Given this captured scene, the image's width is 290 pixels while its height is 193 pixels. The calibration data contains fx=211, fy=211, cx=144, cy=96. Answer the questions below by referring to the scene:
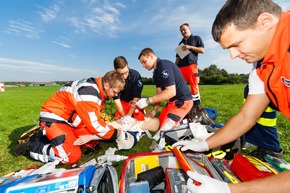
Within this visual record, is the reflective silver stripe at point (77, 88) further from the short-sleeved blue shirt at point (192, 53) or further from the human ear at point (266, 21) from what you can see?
the short-sleeved blue shirt at point (192, 53)

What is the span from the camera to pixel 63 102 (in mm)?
4117

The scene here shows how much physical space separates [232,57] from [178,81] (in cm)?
332

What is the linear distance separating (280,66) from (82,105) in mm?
3071

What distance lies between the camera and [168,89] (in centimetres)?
497

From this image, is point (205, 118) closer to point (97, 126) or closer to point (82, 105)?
point (97, 126)

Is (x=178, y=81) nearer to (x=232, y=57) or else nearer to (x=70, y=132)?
(x=70, y=132)

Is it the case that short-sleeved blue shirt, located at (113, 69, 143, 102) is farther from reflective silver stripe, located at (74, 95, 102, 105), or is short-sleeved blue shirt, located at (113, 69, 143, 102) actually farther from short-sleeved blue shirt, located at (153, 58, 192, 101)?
reflective silver stripe, located at (74, 95, 102, 105)

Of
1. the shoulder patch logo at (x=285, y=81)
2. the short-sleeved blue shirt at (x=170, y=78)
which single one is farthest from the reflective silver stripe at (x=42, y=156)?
the shoulder patch logo at (x=285, y=81)

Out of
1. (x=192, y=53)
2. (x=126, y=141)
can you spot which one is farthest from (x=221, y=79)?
(x=126, y=141)

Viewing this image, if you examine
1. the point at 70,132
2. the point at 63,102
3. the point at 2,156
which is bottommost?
the point at 2,156

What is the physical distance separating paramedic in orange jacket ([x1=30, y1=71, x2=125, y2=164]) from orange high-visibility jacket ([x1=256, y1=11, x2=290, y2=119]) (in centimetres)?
256

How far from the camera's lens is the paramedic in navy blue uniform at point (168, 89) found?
4.96 meters

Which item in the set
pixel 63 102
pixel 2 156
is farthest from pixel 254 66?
pixel 2 156

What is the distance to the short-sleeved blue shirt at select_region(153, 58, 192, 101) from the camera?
495cm
